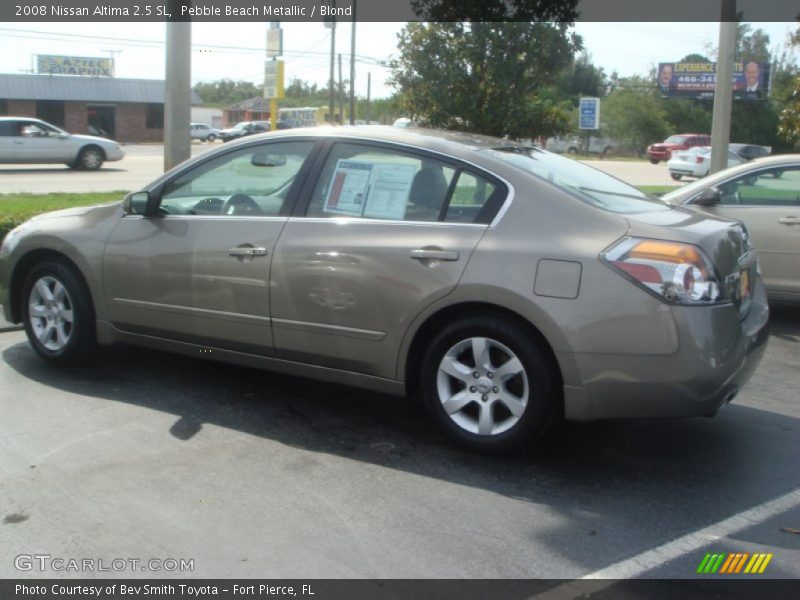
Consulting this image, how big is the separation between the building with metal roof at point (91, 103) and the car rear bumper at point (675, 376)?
53540 millimetres

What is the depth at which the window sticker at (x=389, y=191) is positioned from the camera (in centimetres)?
499

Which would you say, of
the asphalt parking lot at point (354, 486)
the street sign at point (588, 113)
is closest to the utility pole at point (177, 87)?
the asphalt parking lot at point (354, 486)

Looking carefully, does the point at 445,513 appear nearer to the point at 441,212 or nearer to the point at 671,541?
the point at 671,541

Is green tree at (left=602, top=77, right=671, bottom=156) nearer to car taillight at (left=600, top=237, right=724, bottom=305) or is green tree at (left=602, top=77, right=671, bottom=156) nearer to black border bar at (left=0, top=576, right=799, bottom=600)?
car taillight at (left=600, top=237, right=724, bottom=305)

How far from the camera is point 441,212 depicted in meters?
4.86

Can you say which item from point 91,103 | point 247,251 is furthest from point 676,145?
point 247,251

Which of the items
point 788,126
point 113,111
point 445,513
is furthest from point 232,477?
point 113,111

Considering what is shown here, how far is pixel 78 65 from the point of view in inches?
2331

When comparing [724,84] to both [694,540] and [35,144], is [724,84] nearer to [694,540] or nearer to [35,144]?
[694,540]

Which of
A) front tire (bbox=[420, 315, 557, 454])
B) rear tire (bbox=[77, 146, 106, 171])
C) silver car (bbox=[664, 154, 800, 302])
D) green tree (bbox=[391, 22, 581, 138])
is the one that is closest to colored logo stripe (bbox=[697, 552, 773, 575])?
front tire (bbox=[420, 315, 557, 454])

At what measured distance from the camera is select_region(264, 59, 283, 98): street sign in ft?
47.4

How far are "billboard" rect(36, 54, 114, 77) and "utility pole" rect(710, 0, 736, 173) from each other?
5331 centimetres

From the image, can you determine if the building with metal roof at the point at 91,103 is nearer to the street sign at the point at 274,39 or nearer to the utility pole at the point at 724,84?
the street sign at the point at 274,39

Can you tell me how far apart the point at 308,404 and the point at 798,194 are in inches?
180
